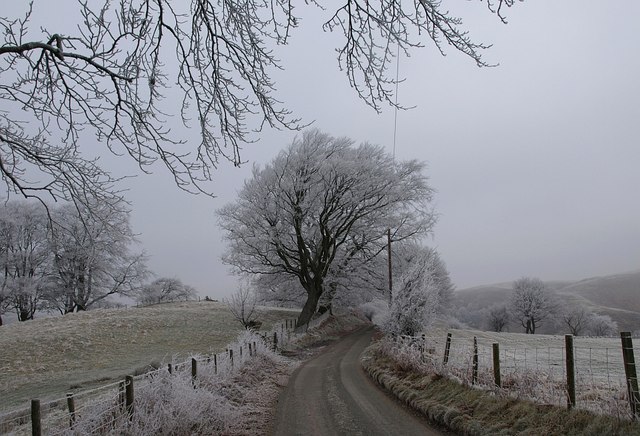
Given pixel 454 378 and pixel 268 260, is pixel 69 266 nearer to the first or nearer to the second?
pixel 268 260

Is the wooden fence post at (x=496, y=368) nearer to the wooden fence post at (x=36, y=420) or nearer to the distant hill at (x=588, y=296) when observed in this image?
the wooden fence post at (x=36, y=420)

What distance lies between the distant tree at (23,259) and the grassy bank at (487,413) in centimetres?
3604

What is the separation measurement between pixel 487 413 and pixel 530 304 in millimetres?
68606

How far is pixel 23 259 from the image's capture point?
133 ft

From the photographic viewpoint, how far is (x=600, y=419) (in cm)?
623

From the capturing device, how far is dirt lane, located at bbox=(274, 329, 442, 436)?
8.59m

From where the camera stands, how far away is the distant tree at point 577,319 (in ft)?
235

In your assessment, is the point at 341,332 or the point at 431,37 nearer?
the point at 431,37

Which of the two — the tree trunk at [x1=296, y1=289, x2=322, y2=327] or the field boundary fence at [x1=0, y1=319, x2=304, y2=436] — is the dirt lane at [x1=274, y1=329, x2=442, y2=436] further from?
the tree trunk at [x1=296, y1=289, x2=322, y2=327]

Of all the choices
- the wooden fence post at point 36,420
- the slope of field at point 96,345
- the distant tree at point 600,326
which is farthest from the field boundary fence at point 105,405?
the distant tree at point 600,326

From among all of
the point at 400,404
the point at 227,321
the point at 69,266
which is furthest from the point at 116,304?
the point at 400,404

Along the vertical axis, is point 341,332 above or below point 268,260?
below

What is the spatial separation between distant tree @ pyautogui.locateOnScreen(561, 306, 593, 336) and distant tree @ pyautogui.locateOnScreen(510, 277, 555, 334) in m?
2.80

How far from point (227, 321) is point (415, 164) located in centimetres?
1810
